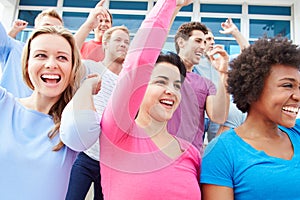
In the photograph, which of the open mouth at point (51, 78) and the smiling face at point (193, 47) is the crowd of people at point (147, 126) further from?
the smiling face at point (193, 47)

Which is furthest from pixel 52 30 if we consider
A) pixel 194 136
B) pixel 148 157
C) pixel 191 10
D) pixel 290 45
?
pixel 191 10

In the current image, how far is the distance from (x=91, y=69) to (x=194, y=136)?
16.6 inches

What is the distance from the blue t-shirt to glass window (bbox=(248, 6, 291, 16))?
150 inches

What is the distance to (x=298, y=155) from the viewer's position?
87cm

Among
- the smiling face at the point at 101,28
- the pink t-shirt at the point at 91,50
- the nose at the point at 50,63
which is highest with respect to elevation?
the smiling face at the point at 101,28

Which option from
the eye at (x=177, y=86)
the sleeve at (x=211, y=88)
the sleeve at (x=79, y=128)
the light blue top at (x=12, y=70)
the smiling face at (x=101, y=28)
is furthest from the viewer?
the smiling face at (x=101, y=28)

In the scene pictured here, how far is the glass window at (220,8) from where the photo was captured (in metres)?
4.25

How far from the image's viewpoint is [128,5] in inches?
170

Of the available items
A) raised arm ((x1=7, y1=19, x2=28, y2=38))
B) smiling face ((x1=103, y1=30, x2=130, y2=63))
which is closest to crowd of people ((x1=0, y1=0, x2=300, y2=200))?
smiling face ((x1=103, y1=30, x2=130, y2=63))

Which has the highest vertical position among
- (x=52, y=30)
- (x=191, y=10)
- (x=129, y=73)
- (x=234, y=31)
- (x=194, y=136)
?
(x=191, y=10)

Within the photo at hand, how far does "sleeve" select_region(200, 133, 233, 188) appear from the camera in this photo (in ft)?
2.62

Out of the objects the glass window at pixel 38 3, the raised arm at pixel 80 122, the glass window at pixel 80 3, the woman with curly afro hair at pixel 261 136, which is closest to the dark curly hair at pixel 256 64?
the woman with curly afro hair at pixel 261 136

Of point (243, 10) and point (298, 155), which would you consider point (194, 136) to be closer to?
point (298, 155)

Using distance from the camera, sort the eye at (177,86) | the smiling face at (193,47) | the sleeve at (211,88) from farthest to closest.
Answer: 1. the smiling face at (193,47)
2. the sleeve at (211,88)
3. the eye at (177,86)
